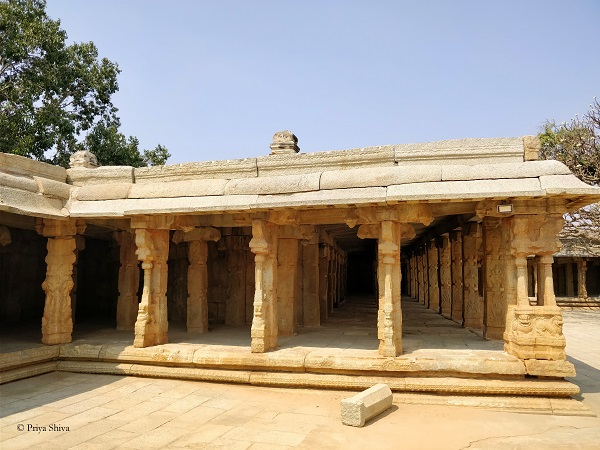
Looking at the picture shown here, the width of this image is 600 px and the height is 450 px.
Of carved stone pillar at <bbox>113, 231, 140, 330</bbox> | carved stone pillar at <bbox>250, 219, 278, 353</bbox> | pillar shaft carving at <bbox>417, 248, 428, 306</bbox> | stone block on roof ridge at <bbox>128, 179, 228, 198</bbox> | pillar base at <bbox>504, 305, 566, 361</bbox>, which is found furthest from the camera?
pillar shaft carving at <bbox>417, 248, 428, 306</bbox>

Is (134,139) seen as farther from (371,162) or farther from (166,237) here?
(371,162)

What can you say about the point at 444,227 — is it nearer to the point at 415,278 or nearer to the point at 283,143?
the point at 283,143

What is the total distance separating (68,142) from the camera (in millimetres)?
17547

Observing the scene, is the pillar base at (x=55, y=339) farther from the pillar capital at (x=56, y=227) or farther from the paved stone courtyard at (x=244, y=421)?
the pillar capital at (x=56, y=227)

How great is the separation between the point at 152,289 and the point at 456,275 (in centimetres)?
735

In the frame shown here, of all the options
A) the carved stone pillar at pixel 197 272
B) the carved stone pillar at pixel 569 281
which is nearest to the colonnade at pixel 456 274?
the carved stone pillar at pixel 197 272

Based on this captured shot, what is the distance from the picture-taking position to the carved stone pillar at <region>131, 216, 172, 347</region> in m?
7.68

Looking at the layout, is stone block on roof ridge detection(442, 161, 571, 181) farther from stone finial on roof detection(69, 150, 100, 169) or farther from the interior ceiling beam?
stone finial on roof detection(69, 150, 100, 169)

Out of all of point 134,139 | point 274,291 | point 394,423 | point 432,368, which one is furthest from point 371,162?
point 134,139

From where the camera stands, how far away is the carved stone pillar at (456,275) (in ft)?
35.0

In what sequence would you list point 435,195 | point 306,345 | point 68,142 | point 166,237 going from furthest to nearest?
point 68,142 < point 166,237 < point 306,345 < point 435,195

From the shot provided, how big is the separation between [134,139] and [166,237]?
528 inches

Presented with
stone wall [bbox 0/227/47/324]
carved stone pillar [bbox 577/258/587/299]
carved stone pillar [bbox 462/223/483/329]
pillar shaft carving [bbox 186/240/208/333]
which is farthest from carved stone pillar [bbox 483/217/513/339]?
carved stone pillar [bbox 577/258/587/299]

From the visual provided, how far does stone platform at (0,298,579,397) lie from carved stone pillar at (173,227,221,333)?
42 cm
